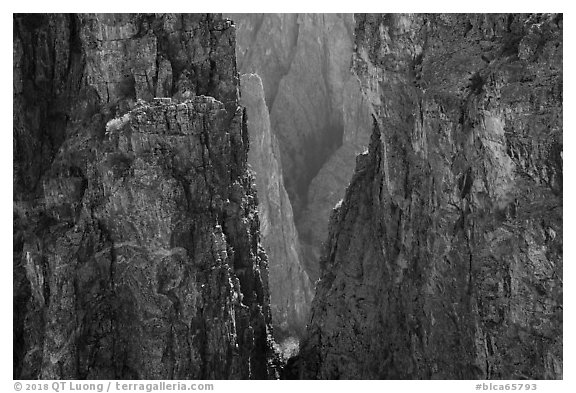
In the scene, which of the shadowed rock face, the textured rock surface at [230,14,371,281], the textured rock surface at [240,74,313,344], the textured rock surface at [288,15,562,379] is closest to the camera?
the textured rock surface at [288,15,562,379]

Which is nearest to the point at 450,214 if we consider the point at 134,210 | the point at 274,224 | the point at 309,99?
the point at 134,210

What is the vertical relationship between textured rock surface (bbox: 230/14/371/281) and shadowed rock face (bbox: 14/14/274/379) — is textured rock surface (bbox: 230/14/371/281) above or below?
above

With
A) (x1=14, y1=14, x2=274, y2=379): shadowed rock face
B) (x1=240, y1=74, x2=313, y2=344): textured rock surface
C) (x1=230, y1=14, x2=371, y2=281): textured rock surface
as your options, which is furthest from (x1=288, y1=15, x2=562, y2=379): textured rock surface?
(x1=230, y1=14, x2=371, y2=281): textured rock surface

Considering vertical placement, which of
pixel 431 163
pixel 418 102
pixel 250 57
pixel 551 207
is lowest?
pixel 551 207

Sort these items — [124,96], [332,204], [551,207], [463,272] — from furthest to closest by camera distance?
1. [332,204]
2. [124,96]
3. [463,272]
4. [551,207]

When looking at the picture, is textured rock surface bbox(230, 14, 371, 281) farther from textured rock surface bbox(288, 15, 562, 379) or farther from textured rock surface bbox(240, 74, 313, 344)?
textured rock surface bbox(288, 15, 562, 379)

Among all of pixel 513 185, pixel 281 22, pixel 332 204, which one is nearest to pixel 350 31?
pixel 281 22

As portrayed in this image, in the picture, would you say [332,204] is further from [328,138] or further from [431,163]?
[431,163]

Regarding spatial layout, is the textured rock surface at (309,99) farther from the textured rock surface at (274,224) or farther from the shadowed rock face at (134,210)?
the shadowed rock face at (134,210)
